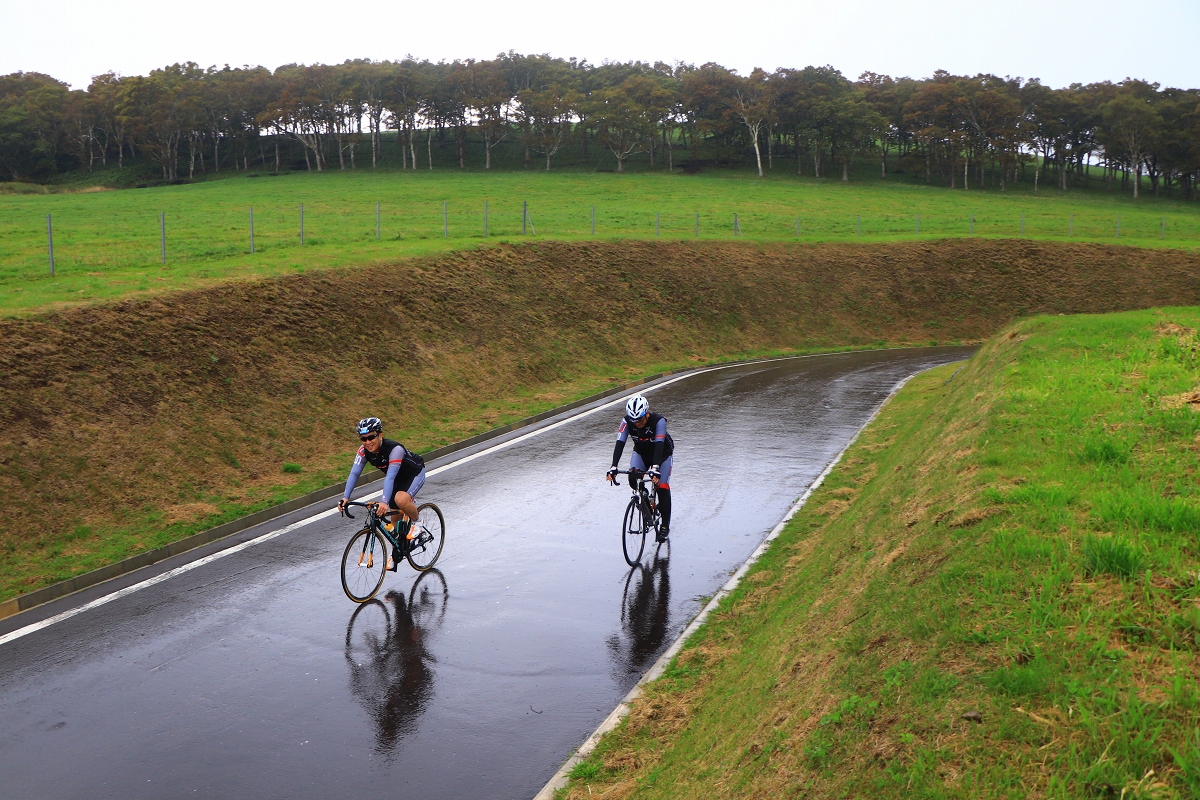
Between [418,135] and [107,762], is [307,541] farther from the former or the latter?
[418,135]

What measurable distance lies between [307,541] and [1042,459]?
9.17m

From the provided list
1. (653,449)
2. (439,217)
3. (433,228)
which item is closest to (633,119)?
(439,217)

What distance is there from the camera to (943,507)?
7.38 metres

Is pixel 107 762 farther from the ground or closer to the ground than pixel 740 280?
closer to the ground

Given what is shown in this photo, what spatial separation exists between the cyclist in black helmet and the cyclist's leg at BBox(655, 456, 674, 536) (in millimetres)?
3185

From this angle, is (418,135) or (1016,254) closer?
(1016,254)

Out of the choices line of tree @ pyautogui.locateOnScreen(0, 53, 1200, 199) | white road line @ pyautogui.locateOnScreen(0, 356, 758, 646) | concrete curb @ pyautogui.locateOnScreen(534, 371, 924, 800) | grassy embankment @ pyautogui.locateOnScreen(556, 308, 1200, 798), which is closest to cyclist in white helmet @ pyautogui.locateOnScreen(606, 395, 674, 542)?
concrete curb @ pyautogui.locateOnScreen(534, 371, 924, 800)

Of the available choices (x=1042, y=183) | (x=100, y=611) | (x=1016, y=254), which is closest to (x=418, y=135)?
(x=1042, y=183)

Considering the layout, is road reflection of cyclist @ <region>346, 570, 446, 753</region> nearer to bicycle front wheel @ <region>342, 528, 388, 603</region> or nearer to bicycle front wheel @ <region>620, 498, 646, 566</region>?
bicycle front wheel @ <region>342, 528, 388, 603</region>

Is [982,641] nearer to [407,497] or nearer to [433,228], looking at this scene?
[407,497]

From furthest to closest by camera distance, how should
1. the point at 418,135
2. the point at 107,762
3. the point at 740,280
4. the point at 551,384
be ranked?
1. the point at 418,135
2. the point at 740,280
3. the point at 551,384
4. the point at 107,762

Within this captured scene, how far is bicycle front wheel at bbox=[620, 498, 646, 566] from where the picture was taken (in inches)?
432

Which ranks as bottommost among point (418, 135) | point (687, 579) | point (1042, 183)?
point (687, 579)

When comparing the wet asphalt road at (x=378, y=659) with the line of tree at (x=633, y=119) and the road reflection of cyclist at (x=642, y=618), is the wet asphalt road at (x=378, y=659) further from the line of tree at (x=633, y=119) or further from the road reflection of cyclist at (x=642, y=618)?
the line of tree at (x=633, y=119)
